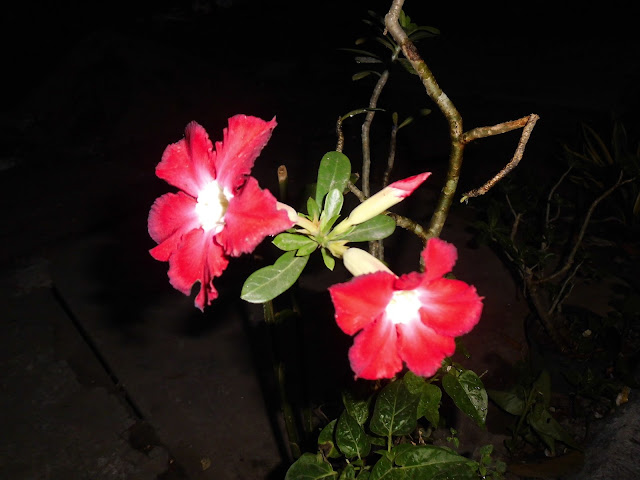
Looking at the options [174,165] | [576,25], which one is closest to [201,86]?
[174,165]

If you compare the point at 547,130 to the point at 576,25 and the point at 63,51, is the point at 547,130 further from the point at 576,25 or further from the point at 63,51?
the point at 63,51

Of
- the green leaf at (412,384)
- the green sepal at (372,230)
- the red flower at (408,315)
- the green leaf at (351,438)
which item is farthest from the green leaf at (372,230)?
the green leaf at (351,438)

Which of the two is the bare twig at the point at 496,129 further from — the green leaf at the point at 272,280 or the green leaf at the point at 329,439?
the green leaf at the point at 329,439

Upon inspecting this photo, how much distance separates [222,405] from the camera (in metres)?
2.23

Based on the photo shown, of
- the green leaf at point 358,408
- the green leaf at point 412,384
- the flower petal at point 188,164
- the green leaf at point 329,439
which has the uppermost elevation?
the flower petal at point 188,164

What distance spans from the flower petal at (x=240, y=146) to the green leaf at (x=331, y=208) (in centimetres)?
15

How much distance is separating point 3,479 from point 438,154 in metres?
3.86

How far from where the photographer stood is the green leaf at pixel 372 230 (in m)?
0.71

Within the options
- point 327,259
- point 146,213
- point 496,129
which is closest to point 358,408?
point 327,259

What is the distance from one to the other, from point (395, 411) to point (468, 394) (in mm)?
137

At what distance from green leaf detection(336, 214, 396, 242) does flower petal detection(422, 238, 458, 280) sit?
0.40ft

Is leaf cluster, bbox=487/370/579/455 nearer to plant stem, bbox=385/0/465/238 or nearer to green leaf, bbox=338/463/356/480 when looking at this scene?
green leaf, bbox=338/463/356/480

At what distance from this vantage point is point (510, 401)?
1872 mm

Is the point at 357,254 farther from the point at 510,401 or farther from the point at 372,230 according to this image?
the point at 510,401
